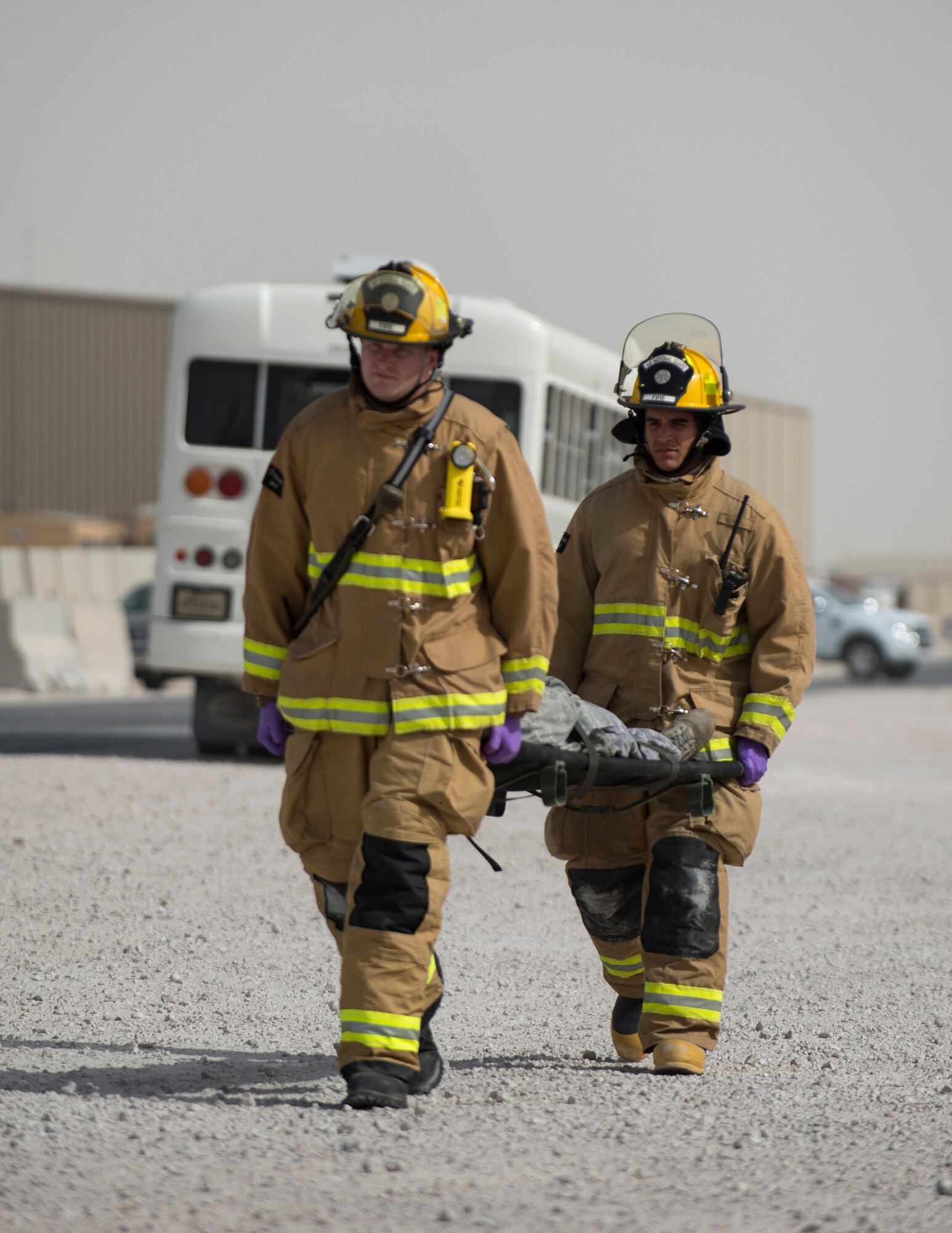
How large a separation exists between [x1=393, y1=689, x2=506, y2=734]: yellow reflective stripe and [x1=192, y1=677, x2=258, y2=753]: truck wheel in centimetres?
839

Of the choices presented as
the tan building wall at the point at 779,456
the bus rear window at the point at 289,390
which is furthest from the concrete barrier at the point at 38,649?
the tan building wall at the point at 779,456

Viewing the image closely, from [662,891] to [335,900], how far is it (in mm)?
969

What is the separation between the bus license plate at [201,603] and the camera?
11.7 meters

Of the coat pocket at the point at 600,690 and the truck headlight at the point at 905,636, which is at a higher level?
the coat pocket at the point at 600,690

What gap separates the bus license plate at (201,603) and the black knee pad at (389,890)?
7700 mm

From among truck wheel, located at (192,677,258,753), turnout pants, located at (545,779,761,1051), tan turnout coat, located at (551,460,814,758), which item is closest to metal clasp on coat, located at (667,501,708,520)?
tan turnout coat, located at (551,460,814,758)

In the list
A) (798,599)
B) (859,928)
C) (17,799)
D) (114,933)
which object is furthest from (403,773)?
(17,799)

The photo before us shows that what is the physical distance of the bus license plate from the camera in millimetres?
11664

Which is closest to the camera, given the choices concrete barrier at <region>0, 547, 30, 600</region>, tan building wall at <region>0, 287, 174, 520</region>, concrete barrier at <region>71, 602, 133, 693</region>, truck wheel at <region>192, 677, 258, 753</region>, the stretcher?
the stretcher

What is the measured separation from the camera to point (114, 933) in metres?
6.50

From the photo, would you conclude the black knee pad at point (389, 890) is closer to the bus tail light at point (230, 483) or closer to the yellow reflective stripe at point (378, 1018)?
the yellow reflective stripe at point (378, 1018)

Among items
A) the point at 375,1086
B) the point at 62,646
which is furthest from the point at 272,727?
the point at 62,646

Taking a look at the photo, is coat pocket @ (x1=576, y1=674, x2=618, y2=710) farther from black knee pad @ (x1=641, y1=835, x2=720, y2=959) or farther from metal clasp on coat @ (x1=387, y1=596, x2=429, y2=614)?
metal clasp on coat @ (x1=387, y1=596, x2=429, y2=614)

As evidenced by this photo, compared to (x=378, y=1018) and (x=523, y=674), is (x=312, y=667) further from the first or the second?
(x=378, y=1018)
